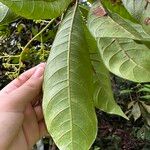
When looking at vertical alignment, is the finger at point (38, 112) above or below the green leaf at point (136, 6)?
below

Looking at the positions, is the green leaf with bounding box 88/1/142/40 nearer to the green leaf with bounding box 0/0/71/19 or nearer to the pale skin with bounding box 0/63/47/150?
the green leaf with bounding box 0/0/71/19

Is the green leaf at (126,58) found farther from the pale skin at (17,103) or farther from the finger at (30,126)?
the finger at (30,126)

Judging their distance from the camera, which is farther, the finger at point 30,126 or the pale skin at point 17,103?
the finger at point 30,126

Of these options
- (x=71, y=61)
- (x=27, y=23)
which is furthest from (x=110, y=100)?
(x=27, y=23)

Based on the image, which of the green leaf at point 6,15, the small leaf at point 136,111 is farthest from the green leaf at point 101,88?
the small leaf at point 136,111

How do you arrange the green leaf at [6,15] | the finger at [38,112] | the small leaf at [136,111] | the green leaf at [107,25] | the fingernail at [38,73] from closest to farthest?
1. the green leaf at [107,25]
2. the green leaf at [6,15]
3. the fingernail at [38,73]
4. the finger at [38,112]
5. the small leaf at [136,111]

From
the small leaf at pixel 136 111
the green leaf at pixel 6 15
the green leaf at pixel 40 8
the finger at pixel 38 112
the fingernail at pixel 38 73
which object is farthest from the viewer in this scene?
the small leaf at pixel 136 111

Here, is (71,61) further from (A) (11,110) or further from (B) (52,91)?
(A) (11,110)
